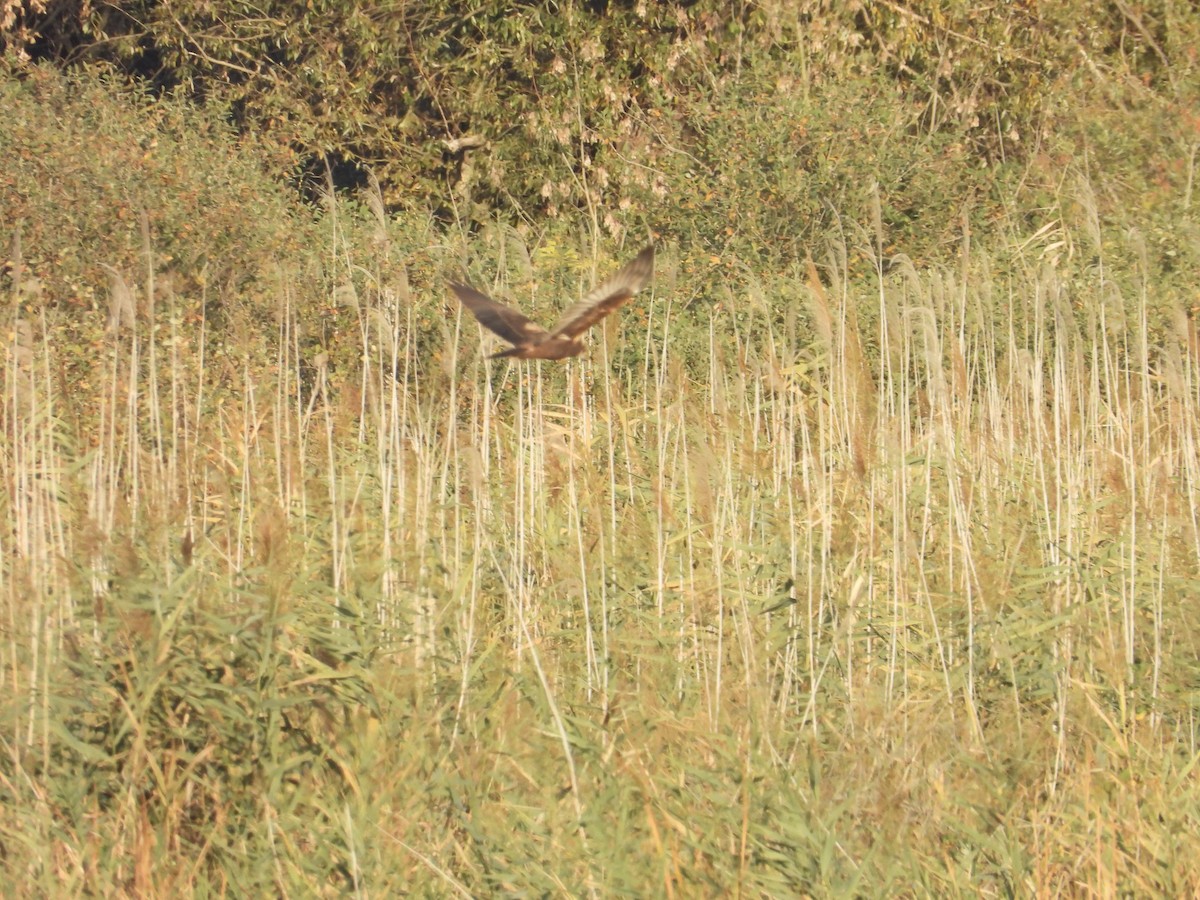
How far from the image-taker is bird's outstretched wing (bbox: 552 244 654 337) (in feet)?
11.8

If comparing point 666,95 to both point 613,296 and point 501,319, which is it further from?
point 613,296

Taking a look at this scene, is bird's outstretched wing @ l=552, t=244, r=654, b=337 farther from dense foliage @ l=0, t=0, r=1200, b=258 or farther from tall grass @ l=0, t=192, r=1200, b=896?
dense foliage @ l=0, t=0, r=1200, b=258

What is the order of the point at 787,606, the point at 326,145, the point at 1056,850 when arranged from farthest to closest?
the point at 326,145
the point at 787,606
the point at 1056,850

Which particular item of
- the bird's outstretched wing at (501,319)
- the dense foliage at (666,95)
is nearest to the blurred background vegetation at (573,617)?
the bird's outstretched wing at (501,319)

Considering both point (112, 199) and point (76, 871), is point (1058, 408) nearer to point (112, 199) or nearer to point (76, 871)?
point (76, 871)

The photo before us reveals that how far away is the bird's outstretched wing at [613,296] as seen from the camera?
3.61m

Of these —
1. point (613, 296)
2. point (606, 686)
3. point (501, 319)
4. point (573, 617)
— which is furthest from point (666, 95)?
point (606, 686)

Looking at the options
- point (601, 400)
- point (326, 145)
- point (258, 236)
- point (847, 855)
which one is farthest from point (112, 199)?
point (847, 855)

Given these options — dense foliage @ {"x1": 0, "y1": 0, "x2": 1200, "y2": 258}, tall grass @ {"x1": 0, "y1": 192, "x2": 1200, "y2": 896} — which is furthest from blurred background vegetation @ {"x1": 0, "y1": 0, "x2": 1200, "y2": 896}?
dense foliage @ {"x1": 0, "y1": 0, "x2": 1200, "y2": 258}

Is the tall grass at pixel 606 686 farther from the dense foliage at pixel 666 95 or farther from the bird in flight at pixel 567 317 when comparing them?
the dense foliage at pixel 666 95

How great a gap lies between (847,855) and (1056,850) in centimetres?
49

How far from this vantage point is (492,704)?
3127 millimetres

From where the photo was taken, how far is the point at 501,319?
4145 millimetres

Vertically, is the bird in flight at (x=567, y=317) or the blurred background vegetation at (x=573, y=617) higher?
the bird in flight at (x=567, y=317)
